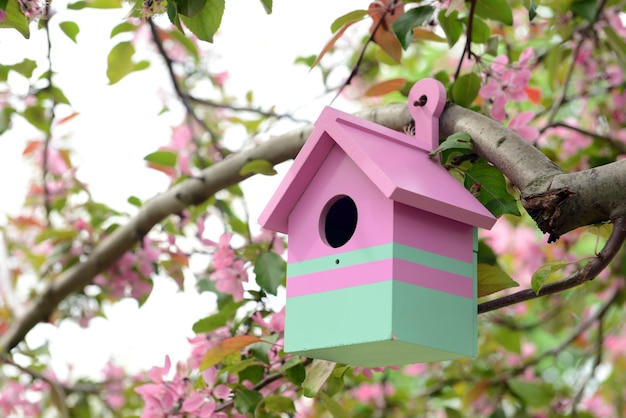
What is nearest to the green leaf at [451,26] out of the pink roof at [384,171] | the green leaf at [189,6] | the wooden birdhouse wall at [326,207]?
the pink roof at [384,171]

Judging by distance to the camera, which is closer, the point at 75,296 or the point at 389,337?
the point at 389,337

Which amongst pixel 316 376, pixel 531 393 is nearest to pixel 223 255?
pixel 316 376

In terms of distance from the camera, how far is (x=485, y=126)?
109cm

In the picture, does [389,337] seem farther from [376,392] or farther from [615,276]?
[376,392]

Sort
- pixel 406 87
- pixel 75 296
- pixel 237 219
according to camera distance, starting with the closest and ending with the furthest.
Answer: pixel 406 87 < pixel 237 219 < pixel 75 296

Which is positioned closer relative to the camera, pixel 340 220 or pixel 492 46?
pixel 340 220

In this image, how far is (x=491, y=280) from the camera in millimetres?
1099

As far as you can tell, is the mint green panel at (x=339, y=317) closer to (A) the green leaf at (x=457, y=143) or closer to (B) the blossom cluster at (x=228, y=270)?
(A) the green leaf at (x=457, y=143)

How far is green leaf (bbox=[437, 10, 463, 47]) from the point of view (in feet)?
4.51

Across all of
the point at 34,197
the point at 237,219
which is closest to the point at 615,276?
the point at 237,219

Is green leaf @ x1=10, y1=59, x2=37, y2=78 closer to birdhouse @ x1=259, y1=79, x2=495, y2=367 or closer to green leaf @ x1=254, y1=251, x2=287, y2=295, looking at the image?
green leaf @ x1=254, y1=251, x2=287, y2=295

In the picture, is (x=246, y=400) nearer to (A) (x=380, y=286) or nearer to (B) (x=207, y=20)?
(A) (x=380, y=286)

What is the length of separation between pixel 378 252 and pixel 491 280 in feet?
0.68

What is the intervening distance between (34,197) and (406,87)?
1.64 meters
